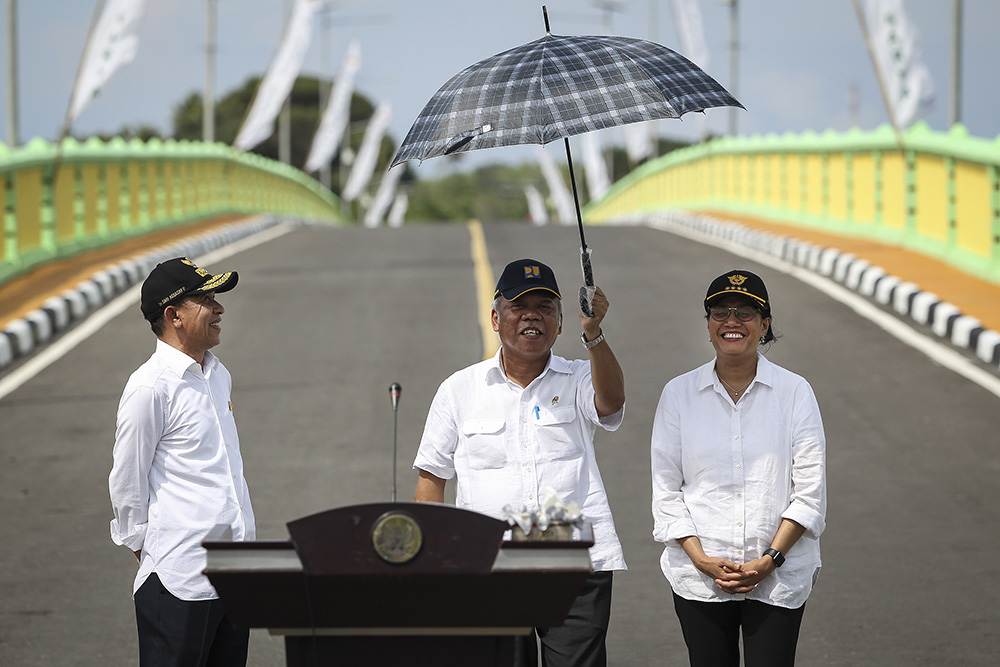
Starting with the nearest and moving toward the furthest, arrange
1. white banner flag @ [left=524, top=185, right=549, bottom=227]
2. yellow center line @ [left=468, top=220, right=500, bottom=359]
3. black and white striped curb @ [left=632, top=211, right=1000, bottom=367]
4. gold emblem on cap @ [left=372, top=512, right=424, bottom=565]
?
gold emblem on cap @ [left=372, top=512, right=424, bottom=565], black and white striped curb @ [left=632, top=211, right=1000, bottom=367], yellow center line @ [left=468, top=220, right=500, bottom=359], white banner flag @ [left=524, top=185, right=549, bottom=227]

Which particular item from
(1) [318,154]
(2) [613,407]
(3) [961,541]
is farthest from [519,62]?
(1) [318,154]

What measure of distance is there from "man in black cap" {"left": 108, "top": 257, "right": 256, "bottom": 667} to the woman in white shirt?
1.30 meters

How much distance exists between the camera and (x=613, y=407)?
3924 millimetres

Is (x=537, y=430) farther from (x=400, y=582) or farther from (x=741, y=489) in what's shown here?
(x=400, y=582)

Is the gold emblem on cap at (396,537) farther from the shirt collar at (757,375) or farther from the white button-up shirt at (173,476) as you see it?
the shirt collar at (757,375)

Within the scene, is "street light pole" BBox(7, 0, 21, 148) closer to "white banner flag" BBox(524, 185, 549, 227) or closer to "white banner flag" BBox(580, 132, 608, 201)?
"white banner flag" BBox(580, 132, 608, 201)

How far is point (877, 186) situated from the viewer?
18.0 meters

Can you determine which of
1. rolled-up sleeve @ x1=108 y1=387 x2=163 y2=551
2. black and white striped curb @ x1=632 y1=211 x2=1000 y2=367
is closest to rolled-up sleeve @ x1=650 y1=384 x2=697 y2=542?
rolled-up sleeve @ x1=108 y1=387 x2=163 y2=551

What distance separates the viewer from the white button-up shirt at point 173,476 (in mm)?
3775

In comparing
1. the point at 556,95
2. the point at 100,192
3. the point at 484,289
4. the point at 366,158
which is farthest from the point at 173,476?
the point at 366,158

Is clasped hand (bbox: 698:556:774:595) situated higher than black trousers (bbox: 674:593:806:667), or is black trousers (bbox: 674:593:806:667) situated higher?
clasped hand (bbox: 698:556:774:595)

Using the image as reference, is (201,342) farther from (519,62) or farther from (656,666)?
(656,666)

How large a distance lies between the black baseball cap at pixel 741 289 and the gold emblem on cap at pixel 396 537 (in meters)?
1.42

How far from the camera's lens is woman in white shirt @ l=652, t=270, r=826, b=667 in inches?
151
